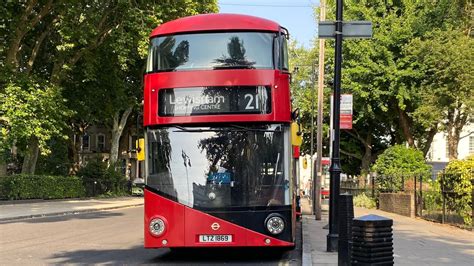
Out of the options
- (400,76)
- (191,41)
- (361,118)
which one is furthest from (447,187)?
(361,118)

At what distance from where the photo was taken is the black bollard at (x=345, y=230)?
9.34 metres

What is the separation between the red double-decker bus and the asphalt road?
116 cm

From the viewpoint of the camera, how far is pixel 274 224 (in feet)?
32.7

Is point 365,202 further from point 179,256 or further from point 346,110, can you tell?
point 179,256

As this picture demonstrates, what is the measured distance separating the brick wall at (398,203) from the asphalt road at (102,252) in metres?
7.67

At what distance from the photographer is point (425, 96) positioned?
31.2 meters

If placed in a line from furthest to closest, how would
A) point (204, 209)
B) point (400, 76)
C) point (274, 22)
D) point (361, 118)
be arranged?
point (361, 118), point (400, 76), point (274, 22), point (204, 209)

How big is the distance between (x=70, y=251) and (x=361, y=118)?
27.8 m

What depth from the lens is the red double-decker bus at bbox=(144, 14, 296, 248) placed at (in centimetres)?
1003

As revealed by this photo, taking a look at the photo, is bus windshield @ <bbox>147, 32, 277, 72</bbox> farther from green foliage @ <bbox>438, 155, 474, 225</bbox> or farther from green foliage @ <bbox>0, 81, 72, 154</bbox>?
green foliage @ <bbox>0, 81, 72, 154</bbox>

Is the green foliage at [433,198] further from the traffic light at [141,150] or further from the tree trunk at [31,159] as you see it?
the tree trunk at [31,159]

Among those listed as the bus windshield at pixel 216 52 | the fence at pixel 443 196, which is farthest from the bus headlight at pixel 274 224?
the fence at pixel 443 196

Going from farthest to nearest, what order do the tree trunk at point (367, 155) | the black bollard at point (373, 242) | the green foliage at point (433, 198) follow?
the tree trunk at point (367, 155) → the green foliage at point (433, 198) → the black bollard at point (373, 242)

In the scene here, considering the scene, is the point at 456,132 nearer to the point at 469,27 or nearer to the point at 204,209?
the point at 469,27
